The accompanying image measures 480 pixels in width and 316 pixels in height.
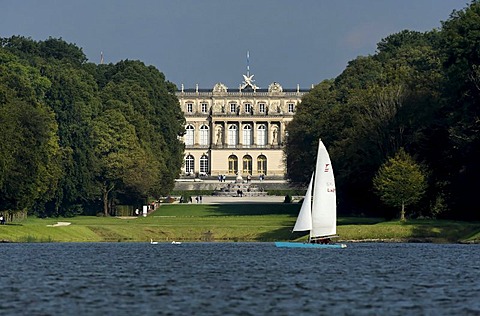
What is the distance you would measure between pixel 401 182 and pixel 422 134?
14.2 ft

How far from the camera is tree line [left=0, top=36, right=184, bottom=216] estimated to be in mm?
79500

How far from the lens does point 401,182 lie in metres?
79.4

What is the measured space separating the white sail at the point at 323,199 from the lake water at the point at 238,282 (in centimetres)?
465

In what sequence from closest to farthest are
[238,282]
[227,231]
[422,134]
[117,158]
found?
[238,282], [227,231], [422,134], [117,158]

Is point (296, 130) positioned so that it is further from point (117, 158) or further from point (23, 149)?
point (23, 149)

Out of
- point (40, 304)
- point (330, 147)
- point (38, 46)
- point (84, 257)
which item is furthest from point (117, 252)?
point (38, 46)

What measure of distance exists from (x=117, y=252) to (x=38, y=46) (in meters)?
92.6

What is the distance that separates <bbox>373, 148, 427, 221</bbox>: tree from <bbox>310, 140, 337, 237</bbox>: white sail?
11599 millimetres

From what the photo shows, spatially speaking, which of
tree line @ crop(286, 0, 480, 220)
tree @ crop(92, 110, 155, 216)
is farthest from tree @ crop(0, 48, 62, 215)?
tree line @ crop(286, 0, 480, 220)

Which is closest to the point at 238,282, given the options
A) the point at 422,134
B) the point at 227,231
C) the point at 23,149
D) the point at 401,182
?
the point at 401,182

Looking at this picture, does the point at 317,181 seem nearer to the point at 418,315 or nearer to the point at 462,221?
the point at 462,221

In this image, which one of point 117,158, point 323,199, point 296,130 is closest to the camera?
point 323,199

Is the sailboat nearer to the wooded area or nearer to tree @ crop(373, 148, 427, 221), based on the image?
the wooded area

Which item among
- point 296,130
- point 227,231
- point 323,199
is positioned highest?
point 296,130
